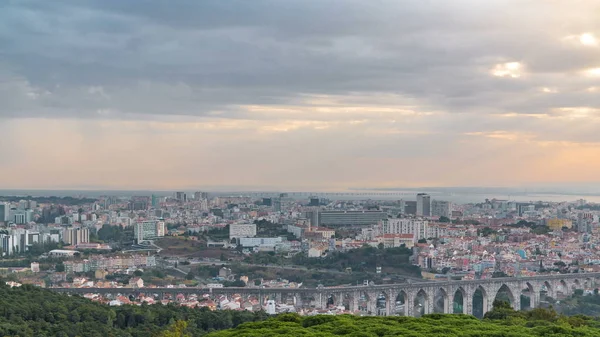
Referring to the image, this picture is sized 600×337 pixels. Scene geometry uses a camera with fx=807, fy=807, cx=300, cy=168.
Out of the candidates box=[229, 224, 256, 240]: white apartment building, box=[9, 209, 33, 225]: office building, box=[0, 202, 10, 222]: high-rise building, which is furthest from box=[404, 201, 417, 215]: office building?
box=[0, 202, 10, 222]: high-rise building

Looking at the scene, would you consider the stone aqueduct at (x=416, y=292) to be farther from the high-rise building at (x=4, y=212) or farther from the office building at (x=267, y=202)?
the office building at (x=267, y=202)

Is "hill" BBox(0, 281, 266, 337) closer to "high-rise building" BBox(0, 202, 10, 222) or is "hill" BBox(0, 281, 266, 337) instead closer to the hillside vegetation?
the hillside vegetation

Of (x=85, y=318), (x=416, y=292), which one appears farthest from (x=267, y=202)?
(x=85, y=318)

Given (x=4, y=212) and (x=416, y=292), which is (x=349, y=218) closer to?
(x=4, y=212)

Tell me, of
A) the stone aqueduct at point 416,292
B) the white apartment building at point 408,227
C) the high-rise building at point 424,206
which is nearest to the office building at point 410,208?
the high-rise building at point 424,206

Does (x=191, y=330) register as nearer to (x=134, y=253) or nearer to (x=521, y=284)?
(x=521, y=284)

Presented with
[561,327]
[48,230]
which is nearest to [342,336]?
[561,327]
